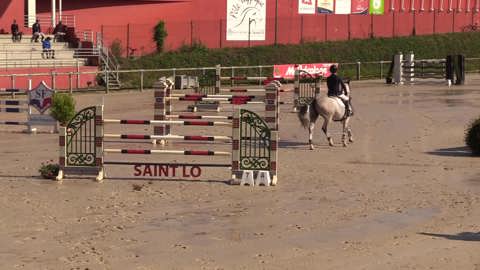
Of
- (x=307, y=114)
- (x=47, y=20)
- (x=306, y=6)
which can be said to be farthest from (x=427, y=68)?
(x=307, y=114)

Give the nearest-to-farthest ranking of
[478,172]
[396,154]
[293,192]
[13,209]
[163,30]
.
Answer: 1. [13,209]
2. [293,192]
3. [478,172]
4. [396,154]
5. [163,30]

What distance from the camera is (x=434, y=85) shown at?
46.8 metres

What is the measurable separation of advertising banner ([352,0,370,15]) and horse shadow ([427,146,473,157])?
43.4 m

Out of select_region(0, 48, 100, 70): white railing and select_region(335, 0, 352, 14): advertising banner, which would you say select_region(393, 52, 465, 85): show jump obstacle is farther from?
select_region(0, 48, 100, 70): white railing

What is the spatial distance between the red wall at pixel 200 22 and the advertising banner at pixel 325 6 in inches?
14.1

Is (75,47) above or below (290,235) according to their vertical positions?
above

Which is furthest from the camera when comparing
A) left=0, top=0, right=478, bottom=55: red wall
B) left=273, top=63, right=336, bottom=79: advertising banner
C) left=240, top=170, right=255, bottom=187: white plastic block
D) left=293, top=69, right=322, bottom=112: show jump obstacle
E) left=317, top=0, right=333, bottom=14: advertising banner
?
left=317, top=0, right=333, bottom=14: advertising banner

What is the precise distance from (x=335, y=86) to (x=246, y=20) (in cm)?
3499

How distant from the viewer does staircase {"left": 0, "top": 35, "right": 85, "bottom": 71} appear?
133 feet

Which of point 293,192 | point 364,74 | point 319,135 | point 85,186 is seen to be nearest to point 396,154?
point 319,135

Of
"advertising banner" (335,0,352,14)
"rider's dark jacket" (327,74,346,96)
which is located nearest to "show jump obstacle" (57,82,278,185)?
"rider's dark jacket" (327,74,346,96)

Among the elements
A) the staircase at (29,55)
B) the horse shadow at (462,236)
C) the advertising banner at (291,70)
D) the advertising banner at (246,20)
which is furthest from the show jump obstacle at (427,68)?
the horse shadow at (462,236)

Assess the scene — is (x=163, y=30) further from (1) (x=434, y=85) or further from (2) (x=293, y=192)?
(2) (x=293, y=192)

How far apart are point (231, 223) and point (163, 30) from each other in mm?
38745
